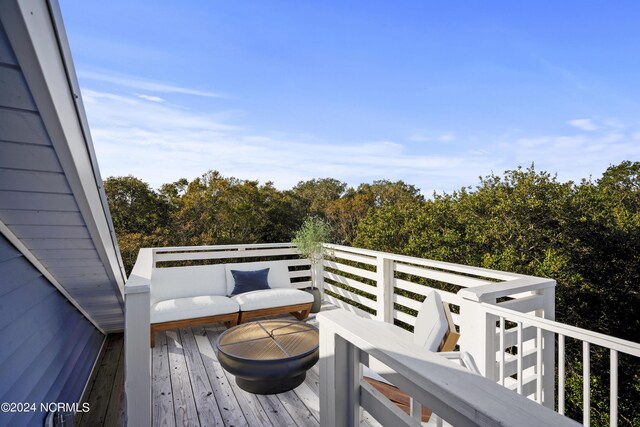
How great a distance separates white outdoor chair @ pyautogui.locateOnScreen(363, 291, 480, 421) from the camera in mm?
1914

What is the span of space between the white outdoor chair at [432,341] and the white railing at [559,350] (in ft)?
0.75

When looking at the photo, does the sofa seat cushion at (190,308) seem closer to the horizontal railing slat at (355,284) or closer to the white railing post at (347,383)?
the horizontal railing slat at (355,284)

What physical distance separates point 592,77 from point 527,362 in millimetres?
8528

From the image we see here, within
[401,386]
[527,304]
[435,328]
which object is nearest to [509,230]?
[527,304]

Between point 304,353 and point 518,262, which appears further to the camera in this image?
point 518,262

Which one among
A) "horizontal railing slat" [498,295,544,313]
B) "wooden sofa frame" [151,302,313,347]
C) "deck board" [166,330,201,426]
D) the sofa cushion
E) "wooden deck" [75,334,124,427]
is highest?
"horizontal railing slat" [498,295,544,313]

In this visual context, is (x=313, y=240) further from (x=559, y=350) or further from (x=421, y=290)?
(x=559, y=350)

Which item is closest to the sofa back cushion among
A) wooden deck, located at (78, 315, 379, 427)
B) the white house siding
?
wooden deck, located at (78, 315, 379, 427)

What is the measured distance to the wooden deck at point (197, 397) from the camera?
7.50 feet

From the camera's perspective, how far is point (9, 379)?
5.91 ft

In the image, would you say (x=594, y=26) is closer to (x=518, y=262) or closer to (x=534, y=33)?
(x=534, y=33)

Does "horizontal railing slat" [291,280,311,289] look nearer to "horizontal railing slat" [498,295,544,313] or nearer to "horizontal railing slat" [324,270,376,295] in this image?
"horizontal railing slat" [324,270,376,295]

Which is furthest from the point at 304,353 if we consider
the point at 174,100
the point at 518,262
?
the point at 174,100

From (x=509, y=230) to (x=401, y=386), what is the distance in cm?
687
